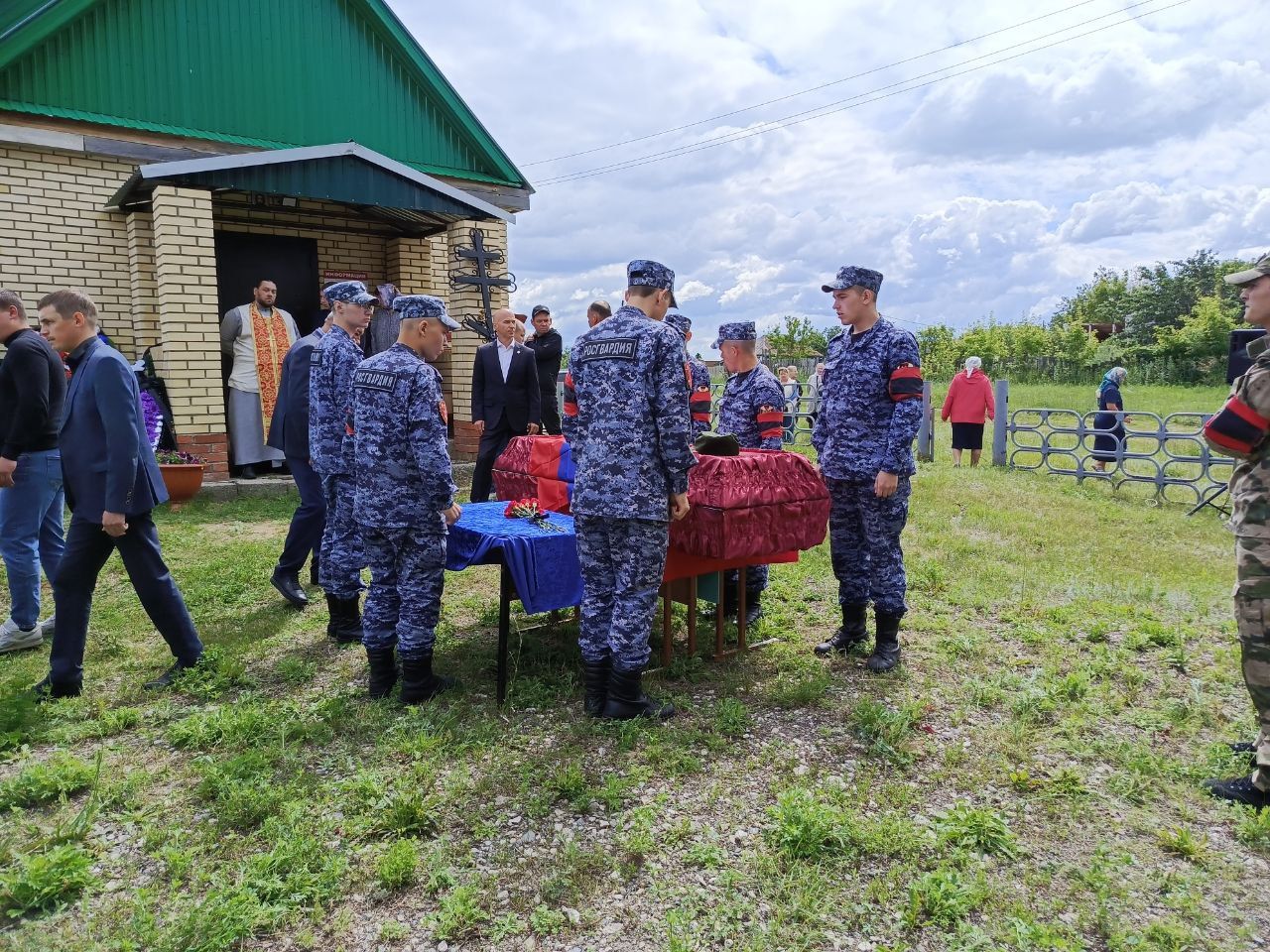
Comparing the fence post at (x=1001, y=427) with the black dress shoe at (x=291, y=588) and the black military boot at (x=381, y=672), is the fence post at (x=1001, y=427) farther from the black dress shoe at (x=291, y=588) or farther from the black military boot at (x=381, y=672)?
the black military boot at (x=381, y=672)

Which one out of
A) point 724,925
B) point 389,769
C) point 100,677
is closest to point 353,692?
point 389,769

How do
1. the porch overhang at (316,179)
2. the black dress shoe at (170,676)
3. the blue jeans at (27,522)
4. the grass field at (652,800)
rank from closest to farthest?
the grass field at (652,800)
the black dress shoe at (170,676)
the blue jeans at (27,522)
the porch overhang at (316,179)

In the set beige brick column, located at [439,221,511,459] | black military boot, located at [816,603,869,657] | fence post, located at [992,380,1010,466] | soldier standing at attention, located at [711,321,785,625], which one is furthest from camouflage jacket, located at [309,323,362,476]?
fence post, located at [992,380,1010,466]

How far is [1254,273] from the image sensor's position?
3.21m

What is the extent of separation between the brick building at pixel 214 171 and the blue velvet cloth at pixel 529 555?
589 centimetres

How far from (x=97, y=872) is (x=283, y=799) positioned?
1.99 feet

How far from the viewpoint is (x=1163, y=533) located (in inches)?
323

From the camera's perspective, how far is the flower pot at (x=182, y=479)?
8023mm

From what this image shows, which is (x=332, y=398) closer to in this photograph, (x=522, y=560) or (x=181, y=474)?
(x=522, y=560)

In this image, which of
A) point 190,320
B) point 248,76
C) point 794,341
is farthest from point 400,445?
point 794,341

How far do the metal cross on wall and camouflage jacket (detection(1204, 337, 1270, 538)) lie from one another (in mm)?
8469

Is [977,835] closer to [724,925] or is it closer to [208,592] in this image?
[724,925]

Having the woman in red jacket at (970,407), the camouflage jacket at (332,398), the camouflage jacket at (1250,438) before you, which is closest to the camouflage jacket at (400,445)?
the camouflage jacket at (332,398)

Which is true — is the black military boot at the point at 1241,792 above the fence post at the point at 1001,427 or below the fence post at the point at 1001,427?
below
